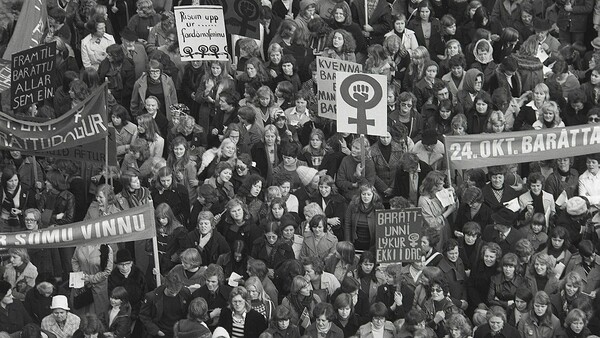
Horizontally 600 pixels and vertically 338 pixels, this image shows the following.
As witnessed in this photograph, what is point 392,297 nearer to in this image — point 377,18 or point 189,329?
point 189,329

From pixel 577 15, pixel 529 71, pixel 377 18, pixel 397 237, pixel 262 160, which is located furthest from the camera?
pixel 577 15

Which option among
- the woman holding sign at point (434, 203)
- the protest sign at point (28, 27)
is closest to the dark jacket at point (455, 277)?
the woman holding sign at point (434, 203)

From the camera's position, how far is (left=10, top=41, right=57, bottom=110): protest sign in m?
26.8

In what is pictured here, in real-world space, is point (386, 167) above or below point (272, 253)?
above

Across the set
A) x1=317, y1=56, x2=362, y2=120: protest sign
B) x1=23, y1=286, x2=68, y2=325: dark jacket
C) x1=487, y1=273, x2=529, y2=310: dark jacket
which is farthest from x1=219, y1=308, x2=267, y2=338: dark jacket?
x1=317, y1=56, x2=362, y2=120: protest sign

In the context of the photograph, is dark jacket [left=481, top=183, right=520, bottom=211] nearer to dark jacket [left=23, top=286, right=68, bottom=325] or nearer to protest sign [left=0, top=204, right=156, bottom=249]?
protest sign [left=0, top=204, right=156, bottom=249]

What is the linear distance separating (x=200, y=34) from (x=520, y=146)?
14.6 ft

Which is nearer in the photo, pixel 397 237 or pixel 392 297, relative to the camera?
pixel 392 297

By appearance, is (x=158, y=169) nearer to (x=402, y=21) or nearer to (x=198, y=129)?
(x=198, y=129)

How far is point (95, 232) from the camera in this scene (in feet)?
80.4

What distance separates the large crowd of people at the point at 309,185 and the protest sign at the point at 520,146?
0.27m

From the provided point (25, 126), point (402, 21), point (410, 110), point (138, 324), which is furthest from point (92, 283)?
point (402, 21)

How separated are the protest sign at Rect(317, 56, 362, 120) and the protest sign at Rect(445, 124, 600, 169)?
1964 millimetres

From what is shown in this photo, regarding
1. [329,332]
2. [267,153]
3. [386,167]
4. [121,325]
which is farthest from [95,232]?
[386,167]
